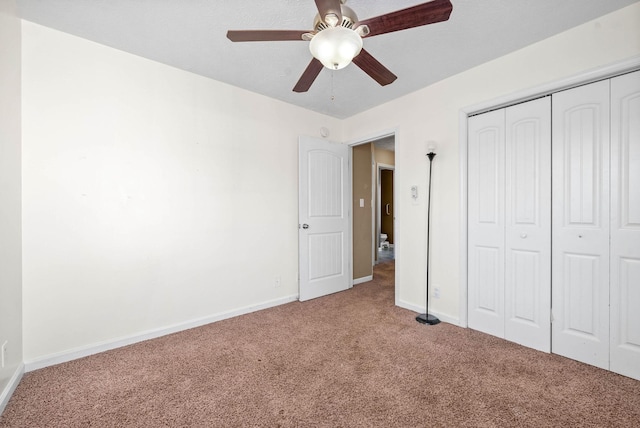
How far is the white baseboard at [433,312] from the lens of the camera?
9.30ft

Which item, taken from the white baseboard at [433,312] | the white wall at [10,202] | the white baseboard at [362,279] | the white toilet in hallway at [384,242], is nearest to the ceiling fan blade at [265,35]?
the white wall at [10,202]

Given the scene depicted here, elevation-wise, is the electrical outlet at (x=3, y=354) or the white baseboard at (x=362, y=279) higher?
the electrical outlet at (x=3, y=354)

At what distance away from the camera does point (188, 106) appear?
9.11 ft

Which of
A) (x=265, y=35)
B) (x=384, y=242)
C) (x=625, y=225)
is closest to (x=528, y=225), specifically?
(x=625, y=225)

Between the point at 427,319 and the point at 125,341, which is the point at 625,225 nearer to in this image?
the point at 427,319

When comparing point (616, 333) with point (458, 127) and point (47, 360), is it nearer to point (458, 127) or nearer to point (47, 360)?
point (458, 127)

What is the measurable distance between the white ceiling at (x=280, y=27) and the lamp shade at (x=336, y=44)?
0.64m

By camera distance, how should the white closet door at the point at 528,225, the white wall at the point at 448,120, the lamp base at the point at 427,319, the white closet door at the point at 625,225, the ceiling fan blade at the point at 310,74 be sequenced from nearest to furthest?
the ceiling fan blade at the point at 310,74, the white closet door at the point at 625,225, the white wall at the point at 448,120, the white closet door at the point at 528,225, the lamp base at the point at 427,319

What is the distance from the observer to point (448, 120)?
113 inches

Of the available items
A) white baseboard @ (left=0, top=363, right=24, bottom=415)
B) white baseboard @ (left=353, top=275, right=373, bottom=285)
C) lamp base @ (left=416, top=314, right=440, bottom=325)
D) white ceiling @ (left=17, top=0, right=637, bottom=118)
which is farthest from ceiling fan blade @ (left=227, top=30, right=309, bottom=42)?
white baseboard @ (left=353, top=275, right=373, bottom=285)

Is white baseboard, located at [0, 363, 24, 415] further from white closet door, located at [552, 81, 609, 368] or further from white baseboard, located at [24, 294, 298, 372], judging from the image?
white closet door, located at [552, 81, 609, 368]

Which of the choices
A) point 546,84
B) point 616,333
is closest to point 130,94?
point 546,84

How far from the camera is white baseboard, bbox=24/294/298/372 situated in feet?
6.85

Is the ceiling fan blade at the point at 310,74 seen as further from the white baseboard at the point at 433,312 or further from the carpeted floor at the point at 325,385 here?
the white baseboard at the point at 433,312
